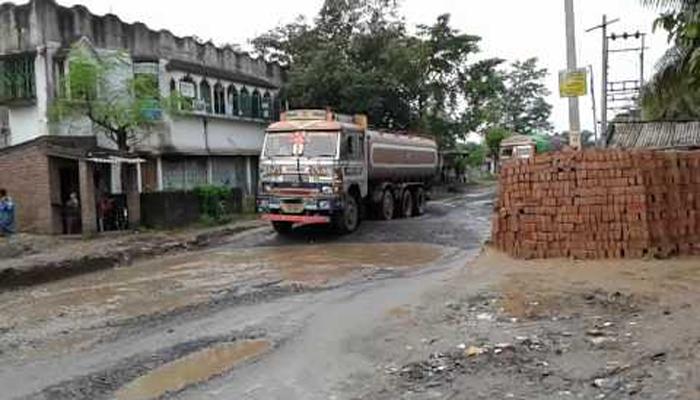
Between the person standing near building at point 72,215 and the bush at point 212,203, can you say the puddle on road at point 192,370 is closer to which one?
the person standing near building at point 72,215

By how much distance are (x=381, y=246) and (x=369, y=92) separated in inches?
684

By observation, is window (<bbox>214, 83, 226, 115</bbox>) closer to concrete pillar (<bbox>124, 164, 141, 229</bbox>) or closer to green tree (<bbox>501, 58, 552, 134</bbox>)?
concrete pillar (<bbox>124, 164, 141, 229</bbox>)

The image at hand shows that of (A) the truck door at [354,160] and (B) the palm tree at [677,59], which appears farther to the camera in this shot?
(A) the truck door at [354,160]

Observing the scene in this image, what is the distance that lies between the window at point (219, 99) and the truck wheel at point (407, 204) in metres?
8.66

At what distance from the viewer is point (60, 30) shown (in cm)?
2584

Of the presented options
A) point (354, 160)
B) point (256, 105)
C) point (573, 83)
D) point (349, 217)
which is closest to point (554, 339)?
point (573, 83)

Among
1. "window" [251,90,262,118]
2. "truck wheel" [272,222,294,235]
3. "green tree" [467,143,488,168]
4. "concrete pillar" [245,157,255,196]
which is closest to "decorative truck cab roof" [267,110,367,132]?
"truck wheel" [272,222,294,235]

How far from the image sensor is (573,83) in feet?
44.0

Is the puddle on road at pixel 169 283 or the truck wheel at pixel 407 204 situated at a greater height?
the truck wheel at pixel 407 204

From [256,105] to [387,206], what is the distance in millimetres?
11294

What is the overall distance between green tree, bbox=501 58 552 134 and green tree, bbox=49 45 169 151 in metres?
66.0

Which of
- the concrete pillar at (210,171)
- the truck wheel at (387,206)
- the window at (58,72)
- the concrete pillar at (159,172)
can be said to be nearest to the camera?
the truck wheel at (387,206)

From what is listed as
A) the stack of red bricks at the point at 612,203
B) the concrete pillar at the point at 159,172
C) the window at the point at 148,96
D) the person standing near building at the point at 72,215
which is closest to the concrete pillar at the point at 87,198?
the person standing near building at the point at 72,215

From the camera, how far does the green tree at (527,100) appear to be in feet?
287
